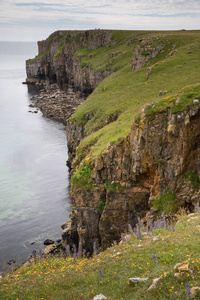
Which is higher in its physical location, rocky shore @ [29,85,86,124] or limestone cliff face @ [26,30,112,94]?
limestone cliff face @ [26,30,112,94]

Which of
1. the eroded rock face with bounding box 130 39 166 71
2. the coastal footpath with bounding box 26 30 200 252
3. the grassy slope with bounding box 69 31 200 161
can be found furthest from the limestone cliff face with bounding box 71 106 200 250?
the eroded rock face with bounding box 130 39 166 71

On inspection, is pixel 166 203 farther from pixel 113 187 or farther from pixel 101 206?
pixel 101 206

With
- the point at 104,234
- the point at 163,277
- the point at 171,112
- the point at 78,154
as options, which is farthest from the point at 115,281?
the point at 78,154

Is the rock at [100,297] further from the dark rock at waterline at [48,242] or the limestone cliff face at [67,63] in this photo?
the limestone cliff face at [67,63]

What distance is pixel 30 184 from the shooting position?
51281 millimetres

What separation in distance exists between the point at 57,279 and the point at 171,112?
606 inches

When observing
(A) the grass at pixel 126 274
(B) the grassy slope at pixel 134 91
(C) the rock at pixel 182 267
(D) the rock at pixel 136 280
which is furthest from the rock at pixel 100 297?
(B) the grassy slope at pixel 134 91

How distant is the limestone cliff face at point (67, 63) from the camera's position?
116 metres

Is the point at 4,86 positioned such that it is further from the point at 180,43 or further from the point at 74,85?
the point at 180,43

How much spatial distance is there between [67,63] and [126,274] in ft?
470

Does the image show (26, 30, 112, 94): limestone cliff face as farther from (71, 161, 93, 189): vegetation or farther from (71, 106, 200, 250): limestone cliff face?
(71, 106, 200, 250): limestone cliff face

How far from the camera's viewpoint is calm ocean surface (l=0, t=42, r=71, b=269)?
37.3m

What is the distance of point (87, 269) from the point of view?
42.7ft

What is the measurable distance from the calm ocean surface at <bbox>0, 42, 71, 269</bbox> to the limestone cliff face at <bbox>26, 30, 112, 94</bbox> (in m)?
30.1
